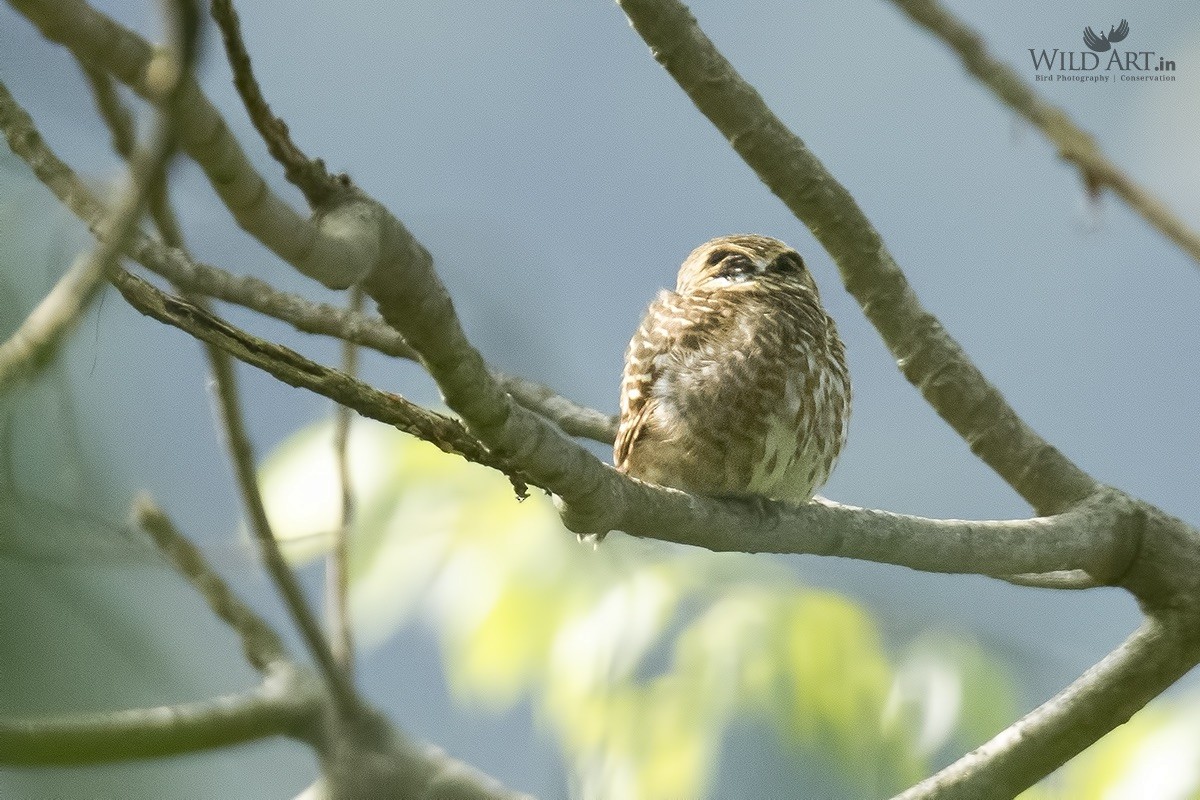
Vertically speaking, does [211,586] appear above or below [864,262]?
below

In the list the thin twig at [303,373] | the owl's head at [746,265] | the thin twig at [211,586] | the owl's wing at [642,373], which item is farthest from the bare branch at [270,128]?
the owl's head at [746,265]

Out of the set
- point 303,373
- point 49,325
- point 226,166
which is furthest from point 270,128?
point 303,373

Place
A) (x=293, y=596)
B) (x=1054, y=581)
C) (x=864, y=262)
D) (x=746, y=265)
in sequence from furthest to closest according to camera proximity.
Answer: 1. (x=746, y=265)
2. (x=1054, y=581)
3. (x=864, y=262)
4. (x=293, y=596)

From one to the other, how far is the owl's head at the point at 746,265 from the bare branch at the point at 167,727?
2.46 m

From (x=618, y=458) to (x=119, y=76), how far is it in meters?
2.80

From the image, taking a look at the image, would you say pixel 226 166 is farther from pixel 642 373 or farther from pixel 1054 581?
pixel 1054 581

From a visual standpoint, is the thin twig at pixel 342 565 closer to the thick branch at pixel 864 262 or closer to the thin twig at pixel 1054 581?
the thick branch at pixel 864 262

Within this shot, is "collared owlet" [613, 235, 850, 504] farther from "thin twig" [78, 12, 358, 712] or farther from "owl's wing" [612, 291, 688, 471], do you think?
"thin twig" [78, 12, 358, 712]

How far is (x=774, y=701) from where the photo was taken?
3.31 m

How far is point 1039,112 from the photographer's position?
2803mm

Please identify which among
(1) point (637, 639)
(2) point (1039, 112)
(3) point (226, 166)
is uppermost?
(2) point (1039, 112)

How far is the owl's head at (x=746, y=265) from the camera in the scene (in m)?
4.54

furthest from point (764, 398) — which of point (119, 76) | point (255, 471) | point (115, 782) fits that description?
point (119, 76)

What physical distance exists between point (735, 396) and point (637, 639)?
921 millimetres
